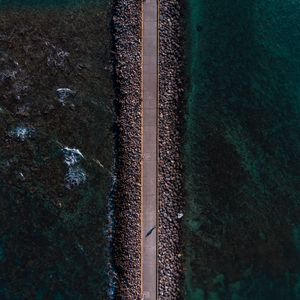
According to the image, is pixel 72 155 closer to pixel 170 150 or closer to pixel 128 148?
pixel 128 148

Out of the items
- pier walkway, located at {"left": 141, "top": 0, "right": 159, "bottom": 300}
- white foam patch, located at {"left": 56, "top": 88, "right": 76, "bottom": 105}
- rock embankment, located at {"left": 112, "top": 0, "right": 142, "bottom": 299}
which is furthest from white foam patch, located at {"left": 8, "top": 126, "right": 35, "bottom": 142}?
pier walkway, located at {"left": 141, "top": 0, "right": 159, "bottom": 300}

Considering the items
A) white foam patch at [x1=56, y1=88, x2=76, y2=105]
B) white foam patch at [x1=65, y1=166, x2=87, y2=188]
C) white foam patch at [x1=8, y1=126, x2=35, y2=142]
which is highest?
white foam patch at [x1=56, y1=88, x2=76, y2=105]

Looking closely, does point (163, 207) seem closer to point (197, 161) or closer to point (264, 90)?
point (197, 161)

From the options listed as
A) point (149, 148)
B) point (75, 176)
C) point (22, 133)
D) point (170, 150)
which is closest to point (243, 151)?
point (170, 150)

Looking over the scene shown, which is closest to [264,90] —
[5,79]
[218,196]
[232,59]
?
[232,59]

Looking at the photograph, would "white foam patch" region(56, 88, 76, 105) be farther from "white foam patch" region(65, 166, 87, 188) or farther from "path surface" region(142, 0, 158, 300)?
"path surface" region(142, 0, 158, 300)
